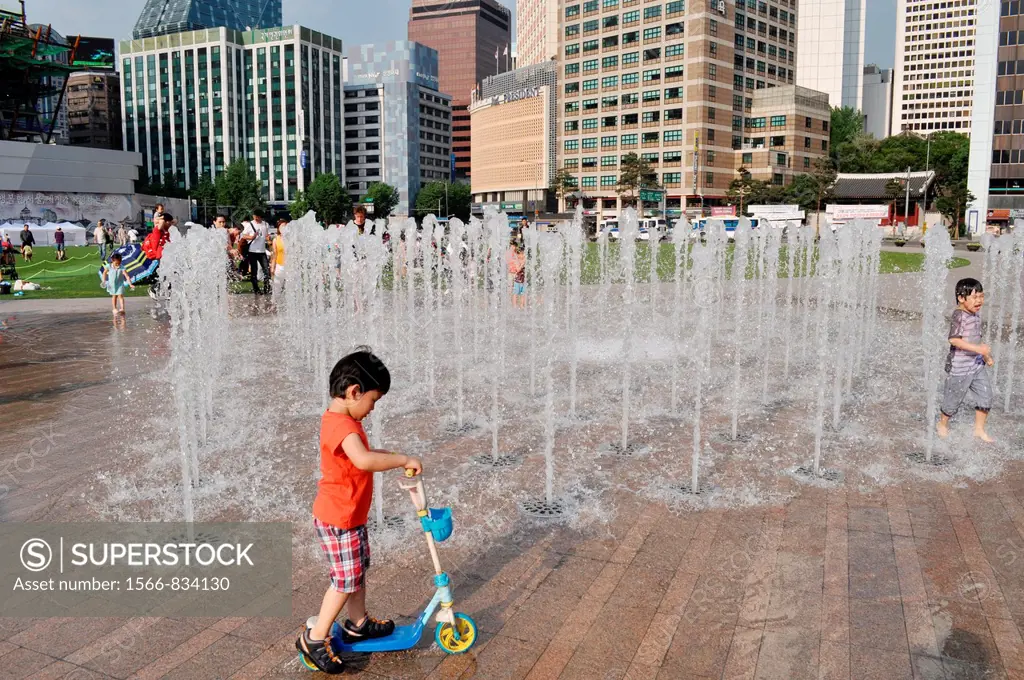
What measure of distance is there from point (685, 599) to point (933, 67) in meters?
186

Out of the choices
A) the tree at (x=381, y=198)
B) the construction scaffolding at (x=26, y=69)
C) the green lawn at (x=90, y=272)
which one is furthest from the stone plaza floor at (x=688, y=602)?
the tree at (x=381, y=198)

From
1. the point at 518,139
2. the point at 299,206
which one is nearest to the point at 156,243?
the point at 518,139

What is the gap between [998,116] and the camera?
71500 mm

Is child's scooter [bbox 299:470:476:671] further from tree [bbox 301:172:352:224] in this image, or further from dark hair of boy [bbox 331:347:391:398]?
tree [bbox 301:172:352:224]

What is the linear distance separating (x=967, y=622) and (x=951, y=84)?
185 meters

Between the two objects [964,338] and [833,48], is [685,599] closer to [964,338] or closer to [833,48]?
[964,338]

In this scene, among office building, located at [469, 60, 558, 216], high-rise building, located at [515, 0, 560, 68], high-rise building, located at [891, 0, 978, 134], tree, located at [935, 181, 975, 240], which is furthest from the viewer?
high-rise building, located at [891, 0, 978, 134]

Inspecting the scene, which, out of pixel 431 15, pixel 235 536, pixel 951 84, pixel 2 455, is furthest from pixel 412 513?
pixel 431 15

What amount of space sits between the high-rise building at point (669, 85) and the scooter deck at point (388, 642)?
3023 inches

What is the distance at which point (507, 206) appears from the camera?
101625 millimetres

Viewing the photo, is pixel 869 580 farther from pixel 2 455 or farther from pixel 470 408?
pixel 2 455

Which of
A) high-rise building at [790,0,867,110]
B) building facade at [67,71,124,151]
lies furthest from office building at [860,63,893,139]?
building facade at [67,71,124,151]

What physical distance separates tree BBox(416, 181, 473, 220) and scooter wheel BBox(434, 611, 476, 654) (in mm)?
113665

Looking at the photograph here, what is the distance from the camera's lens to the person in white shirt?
675 inches
